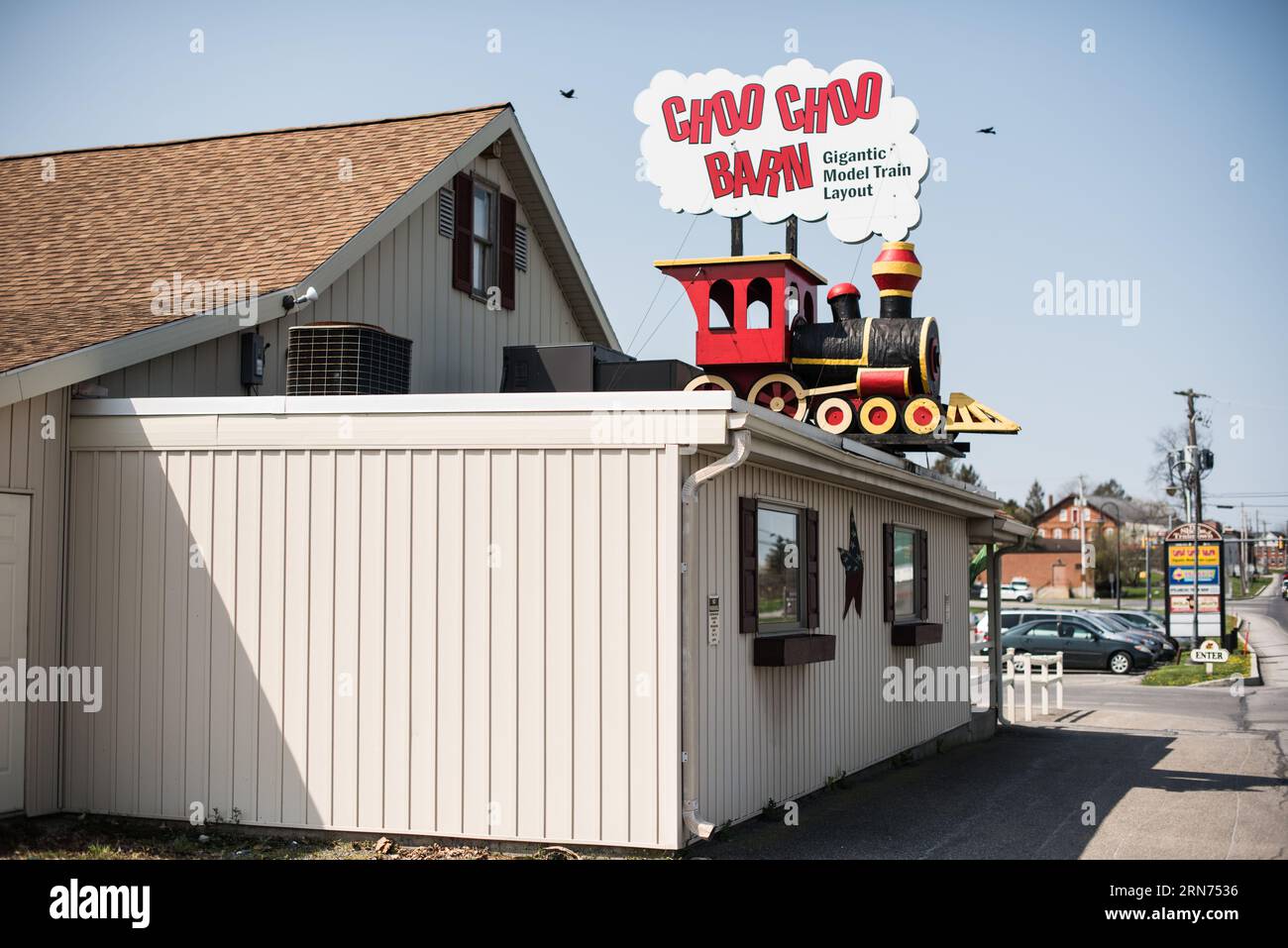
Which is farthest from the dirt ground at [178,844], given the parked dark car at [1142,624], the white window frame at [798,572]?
the parked dark car at [1142,624]

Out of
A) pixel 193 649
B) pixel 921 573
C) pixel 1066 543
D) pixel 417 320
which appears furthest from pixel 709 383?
pixel 1066 543

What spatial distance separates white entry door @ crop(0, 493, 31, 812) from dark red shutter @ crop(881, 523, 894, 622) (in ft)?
26.0

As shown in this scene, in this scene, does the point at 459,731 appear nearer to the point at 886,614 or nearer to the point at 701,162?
the point at 886,614

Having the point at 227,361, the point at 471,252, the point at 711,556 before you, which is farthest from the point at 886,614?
the point at 227,361

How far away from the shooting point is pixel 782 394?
13.0 meters

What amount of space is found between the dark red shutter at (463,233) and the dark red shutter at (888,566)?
17.2 ft

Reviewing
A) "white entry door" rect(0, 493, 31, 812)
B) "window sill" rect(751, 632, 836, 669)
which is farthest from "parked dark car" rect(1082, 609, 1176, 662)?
"white entry door" rect(0, 493, 31, 812)

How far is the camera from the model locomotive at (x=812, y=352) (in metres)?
12.7

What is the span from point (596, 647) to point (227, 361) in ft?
14.9

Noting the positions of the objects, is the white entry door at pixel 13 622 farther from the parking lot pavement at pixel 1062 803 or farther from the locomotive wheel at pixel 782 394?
the locomotive wheel at pixel 782 394

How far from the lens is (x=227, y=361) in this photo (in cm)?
1121

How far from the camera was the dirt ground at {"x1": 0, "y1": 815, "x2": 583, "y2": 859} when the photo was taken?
340 inches

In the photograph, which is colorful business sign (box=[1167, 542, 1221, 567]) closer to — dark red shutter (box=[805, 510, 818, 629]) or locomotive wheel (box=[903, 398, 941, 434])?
locomotive wheel (box=[903, 398, 941, 434])

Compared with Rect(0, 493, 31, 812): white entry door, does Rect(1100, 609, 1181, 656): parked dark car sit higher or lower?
lower
